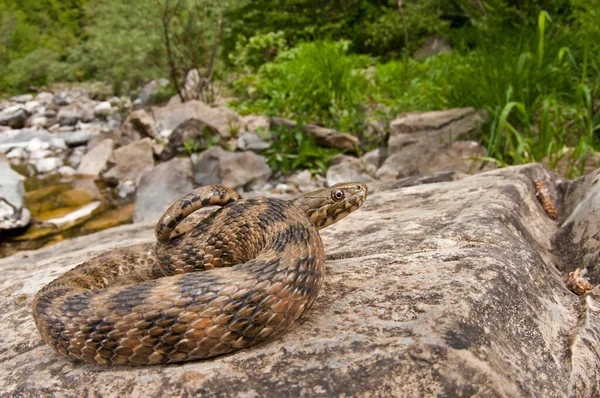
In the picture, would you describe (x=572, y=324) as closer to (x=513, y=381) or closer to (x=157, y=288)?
(x=513, y=381)

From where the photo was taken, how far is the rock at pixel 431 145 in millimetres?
8648

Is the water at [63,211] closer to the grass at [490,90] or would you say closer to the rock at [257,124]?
the rock at [257,124]

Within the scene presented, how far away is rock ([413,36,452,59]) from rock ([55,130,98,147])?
1040 cm

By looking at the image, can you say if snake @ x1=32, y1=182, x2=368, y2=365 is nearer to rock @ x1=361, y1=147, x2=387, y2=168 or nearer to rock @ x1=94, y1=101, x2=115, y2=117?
rock @ x1=361, y1=147, x2=387, y2=168

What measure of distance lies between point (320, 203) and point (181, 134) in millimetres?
9180

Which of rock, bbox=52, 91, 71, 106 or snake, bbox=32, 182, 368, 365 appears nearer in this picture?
snake, bbox=32, 182, 368, 365

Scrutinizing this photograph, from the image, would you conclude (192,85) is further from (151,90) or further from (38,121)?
(38,121)

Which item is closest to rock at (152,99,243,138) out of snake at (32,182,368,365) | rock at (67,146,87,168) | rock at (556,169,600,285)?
rock at (67,146,87,168)

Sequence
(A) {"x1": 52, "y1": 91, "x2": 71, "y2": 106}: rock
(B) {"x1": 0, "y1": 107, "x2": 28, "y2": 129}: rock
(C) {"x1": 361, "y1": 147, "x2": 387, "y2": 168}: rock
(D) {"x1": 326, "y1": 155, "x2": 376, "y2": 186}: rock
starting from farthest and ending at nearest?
1. (A) {"x1": 52, "y1": 91, "x2": 71, "y2": 106}: rock
2. (B) {"x1": 0, "y1": 107, "x2": 28, "y2": 129}: rock
3. (C) {"x1": 361, "y1": 147, "x2": 387, "y2": 168}: rock
4. (D) {"x1": 326, "y1": 155, "x2": 376, "y2": 186}: rock

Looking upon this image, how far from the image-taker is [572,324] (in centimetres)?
283

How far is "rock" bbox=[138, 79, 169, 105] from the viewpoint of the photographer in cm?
1764

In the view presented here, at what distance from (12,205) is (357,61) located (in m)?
9.27

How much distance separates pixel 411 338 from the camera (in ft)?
7.23

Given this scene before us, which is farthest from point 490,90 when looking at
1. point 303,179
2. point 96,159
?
point 96,159
